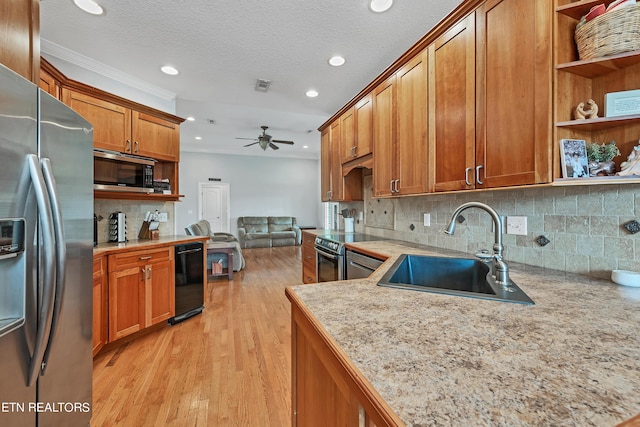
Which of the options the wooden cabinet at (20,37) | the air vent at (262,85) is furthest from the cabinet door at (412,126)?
the wooden cabinet at (20,37)

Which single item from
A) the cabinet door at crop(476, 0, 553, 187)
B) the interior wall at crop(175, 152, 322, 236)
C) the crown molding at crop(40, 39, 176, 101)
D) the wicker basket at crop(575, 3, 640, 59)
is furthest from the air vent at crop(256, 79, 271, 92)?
A: the interior wall at crop(175, 152, 322, 236)

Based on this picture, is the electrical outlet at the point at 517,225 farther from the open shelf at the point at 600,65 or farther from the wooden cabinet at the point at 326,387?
the wooden cabinet at the point at 326,387

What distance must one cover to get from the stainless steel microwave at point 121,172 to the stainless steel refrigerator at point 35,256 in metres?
1.55

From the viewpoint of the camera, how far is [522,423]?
0.41m

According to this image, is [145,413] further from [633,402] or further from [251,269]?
[251,269]

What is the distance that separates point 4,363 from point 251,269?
A: 452cm

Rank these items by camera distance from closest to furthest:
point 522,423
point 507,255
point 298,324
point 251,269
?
1. point 522,423
2. point 298,324
3. point 507,255
4. point 251,269

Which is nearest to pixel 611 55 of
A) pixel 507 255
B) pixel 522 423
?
pixel 507 255

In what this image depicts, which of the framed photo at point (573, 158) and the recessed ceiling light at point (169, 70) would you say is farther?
the recessed ceiling light at point (169, 70)

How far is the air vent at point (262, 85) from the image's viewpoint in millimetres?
2967

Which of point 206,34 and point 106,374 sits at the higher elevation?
point 206,34

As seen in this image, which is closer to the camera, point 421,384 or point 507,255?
point 421,384

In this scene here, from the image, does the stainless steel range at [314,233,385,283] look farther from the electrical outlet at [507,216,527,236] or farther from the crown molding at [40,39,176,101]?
the crown molding at [40,39,176,101]

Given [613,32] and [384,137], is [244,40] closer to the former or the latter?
[384,137]
